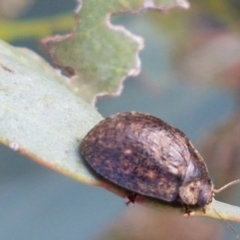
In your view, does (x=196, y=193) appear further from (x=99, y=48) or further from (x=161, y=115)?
(x=161, y=115)

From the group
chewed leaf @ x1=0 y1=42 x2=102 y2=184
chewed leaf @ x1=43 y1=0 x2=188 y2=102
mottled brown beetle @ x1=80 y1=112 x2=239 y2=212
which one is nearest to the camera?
chewed leaf @ x1=0 y1=42 x2=102 y2=184

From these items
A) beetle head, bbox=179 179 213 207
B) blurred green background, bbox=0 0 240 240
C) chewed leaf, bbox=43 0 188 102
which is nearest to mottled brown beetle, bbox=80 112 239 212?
beetle head, bbox=179 179 213 207

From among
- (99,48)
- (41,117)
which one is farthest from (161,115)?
(41,117)

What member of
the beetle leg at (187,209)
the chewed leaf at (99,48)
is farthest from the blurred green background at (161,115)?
the beetle leg at (187,209)

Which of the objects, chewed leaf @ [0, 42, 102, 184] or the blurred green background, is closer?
chewed leaf @ [0, 42, 102, 184]

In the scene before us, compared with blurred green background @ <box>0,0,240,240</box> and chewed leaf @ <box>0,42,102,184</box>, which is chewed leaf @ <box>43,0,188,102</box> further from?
blurred green background @ <box>0,0,240,240</box>

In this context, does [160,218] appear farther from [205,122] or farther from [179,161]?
[179,161]

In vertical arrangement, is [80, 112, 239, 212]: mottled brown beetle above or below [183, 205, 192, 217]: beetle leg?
above
